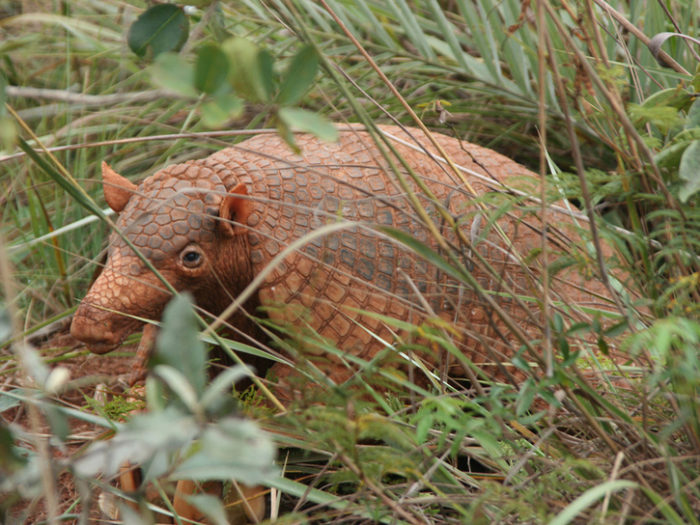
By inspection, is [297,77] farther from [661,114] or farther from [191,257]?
[191,257]

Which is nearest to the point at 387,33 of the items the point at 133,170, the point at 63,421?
the point at 133,170

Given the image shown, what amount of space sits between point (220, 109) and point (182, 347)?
298mm

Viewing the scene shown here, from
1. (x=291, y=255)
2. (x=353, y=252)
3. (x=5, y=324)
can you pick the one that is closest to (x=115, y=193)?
(x=291, y=255)

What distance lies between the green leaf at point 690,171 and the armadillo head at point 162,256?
950 mm

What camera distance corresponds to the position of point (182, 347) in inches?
35.3

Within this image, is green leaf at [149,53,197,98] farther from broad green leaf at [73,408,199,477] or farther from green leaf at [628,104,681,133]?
green leaf at [628,104,681,133]

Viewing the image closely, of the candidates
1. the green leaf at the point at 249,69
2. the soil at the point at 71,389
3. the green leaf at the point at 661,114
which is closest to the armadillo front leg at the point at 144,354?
the soil at the point at 71,389

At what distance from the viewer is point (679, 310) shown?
1.22 meters

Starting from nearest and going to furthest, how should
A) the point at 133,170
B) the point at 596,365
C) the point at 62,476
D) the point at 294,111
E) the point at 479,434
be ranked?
the point at 294,111, the point at 479,434, the point at 596,365, the point at 62,476, the point at 133,170

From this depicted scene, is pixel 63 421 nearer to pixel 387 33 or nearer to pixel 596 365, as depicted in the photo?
pixel 596 365

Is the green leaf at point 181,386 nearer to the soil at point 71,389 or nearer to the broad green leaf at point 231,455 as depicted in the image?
the broad green leaf at point 231,455

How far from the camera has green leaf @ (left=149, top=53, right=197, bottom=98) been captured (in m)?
0.89

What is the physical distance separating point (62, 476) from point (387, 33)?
2050 mm

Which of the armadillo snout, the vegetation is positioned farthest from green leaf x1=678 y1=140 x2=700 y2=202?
the armadillo snout
